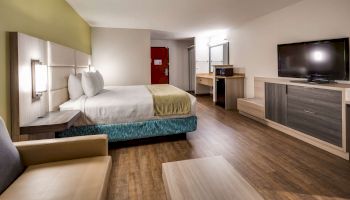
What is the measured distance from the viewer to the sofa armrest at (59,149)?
1557mm

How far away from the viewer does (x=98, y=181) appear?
1.32m

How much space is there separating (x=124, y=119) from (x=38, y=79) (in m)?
1.16

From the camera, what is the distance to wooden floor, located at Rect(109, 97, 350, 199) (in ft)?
6.60

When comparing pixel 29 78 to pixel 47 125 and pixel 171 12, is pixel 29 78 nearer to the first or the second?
pixel 47 125

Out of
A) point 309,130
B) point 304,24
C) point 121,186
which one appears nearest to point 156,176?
point 121,186

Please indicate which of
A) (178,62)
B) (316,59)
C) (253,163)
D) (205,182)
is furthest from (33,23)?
(178,62)

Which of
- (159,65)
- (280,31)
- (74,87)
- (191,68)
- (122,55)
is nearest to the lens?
(74,87)

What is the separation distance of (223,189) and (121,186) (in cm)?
113

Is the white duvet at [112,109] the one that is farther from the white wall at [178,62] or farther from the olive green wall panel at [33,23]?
the white wall at [178,62]

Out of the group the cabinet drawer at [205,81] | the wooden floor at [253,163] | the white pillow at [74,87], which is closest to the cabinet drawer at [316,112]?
the wooden floor at [253,163]

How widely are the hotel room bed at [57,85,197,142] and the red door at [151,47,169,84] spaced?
230 inches

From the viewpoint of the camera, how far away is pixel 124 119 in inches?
121

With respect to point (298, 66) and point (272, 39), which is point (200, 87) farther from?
point (298, 66)

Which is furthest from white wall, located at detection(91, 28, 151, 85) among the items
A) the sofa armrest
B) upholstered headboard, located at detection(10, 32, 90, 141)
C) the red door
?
the sofa armrest
